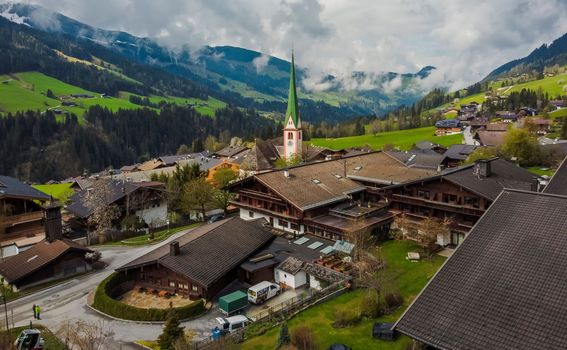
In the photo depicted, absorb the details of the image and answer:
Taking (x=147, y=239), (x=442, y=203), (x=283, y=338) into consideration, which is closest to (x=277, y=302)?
(x=283, y=338)

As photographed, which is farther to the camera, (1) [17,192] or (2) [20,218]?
(1) [17,192]

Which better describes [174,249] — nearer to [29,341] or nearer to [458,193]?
[29,341]

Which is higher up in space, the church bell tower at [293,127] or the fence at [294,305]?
the church bell tower at [293,127]

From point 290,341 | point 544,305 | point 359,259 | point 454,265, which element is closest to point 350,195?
point 359,259

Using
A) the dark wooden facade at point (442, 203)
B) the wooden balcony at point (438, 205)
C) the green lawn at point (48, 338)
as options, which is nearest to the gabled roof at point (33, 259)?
the green lawn at point (48, 338)

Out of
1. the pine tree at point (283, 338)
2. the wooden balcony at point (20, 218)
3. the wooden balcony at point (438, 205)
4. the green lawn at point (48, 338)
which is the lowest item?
the green lawn at point (48, 338)

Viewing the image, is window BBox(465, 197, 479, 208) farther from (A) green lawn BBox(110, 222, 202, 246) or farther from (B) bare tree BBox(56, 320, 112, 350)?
(A) green lawn BBox(110, 222, 202, 246)

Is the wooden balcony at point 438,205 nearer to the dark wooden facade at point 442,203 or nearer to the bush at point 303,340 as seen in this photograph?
the dark wooden facade at point 442,203
